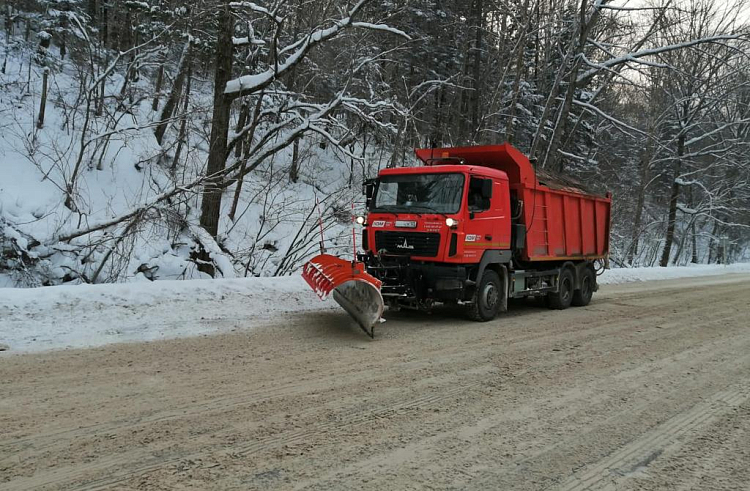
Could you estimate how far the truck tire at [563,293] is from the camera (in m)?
11.2

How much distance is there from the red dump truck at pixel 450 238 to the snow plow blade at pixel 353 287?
1 centimetres

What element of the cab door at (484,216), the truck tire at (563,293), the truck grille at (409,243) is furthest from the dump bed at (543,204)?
the truck grille at (409,243)

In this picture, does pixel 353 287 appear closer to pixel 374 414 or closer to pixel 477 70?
pixel 374 414

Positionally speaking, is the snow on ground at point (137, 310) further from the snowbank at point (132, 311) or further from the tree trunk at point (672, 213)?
the tree trunk at point (672, 213)

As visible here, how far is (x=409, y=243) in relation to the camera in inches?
338

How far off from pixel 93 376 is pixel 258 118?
8.90 metres

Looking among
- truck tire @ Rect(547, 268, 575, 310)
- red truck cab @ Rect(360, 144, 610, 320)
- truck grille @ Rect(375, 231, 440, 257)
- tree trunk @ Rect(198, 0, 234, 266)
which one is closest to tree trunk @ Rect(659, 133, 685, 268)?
truck tire @ Rect(547, 268, 575, 310)

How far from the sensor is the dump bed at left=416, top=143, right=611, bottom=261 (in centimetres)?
964

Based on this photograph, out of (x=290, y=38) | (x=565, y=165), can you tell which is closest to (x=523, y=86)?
(x=565, y=165)

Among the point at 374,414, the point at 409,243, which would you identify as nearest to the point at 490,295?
the point at 409,243

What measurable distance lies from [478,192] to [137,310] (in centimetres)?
541

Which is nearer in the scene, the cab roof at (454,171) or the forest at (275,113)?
the cab roof at (454,171)

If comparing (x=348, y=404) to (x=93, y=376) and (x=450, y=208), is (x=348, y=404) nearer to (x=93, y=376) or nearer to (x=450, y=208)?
(x=93, y=376)

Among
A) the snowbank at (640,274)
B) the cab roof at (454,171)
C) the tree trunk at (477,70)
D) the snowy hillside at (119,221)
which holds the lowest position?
the snowbank at (640,274)
